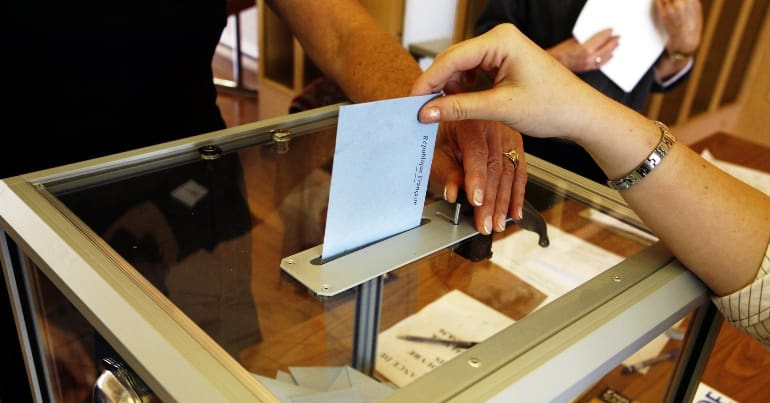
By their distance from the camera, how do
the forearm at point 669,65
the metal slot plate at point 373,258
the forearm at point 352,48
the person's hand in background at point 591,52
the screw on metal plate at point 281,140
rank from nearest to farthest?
the metal slot plate at point 373,258 → the screw on metal plate at point 281,140 → the forearm at point 352,48 → the person's hand in background at point 591,52 → the forearm at point 669,65

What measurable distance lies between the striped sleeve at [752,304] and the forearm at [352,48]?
48 cm

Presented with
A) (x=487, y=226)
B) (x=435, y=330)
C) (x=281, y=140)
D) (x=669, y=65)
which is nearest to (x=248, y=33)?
(x=669, y=65)

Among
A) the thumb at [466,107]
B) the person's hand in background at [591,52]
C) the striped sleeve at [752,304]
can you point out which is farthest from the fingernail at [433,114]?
the person's hand in background at [591,52]

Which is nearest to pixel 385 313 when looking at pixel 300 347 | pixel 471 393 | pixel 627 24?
pixel 300 347

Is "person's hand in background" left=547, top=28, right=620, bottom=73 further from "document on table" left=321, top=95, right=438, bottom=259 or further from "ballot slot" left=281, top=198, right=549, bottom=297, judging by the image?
"document on table" left=321, top=95, right=438, bottom=259

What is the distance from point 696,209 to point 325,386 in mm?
408

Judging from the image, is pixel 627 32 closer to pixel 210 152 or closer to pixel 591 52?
pixel 591 52

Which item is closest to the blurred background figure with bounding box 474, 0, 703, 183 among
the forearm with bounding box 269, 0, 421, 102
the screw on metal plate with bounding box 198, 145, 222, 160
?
the forearm with bounding box 269, 0, 421, 102

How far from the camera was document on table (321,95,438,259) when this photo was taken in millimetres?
536

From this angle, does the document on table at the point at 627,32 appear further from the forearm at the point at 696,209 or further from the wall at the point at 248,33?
the wall at the point at 248,33

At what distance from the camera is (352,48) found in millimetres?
1005

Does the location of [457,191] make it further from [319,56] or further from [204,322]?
[319,56]

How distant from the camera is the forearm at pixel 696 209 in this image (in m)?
0.64

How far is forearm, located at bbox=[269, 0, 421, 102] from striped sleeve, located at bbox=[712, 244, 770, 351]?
478mm
